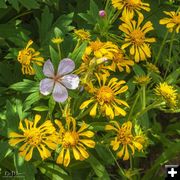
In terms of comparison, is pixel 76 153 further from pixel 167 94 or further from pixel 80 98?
pixel 167 94

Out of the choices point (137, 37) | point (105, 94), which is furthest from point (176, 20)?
point (105, 94)

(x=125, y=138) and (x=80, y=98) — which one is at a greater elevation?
(x=80, y=98)

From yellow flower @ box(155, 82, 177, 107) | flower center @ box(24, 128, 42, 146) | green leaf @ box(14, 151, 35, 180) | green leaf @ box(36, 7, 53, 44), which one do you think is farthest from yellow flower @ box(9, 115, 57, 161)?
green leaf @ box(36, 7, 53, 44)

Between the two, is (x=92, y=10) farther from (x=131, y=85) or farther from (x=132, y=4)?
(x=131, y=85)

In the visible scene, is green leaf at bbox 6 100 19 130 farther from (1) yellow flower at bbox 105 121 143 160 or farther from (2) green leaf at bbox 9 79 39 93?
(1) yellow flower at bbox 105 121 143 160

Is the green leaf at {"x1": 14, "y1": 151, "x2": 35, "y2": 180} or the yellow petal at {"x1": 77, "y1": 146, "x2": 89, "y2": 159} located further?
the green leaf at {"x1": 14, "y1": 151, "x2": 35, "y2": 180}

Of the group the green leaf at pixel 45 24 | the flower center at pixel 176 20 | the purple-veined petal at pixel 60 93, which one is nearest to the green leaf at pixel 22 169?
the purple-veined petal at pixel 60 93
